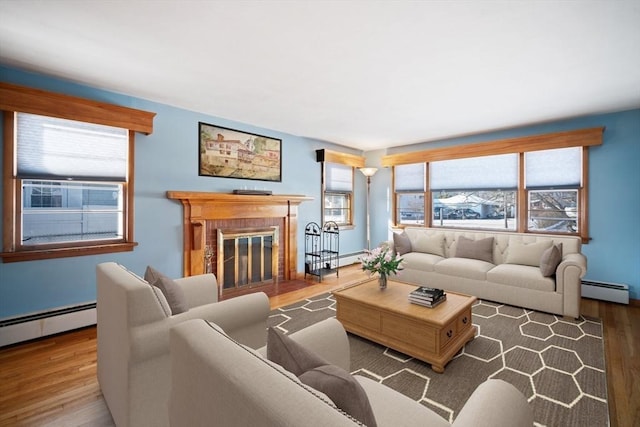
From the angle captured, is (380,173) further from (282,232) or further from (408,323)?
(408,323)

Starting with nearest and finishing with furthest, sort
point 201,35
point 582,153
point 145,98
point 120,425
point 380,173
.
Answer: point 120,425, point 201,35, point 145,98, point 582,153, point 380,173

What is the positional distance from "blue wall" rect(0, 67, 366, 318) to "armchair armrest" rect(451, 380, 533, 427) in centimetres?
355

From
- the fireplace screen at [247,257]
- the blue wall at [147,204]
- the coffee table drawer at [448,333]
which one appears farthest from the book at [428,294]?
the blue wall at [147,204]

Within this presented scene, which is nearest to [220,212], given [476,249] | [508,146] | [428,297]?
[428,297]

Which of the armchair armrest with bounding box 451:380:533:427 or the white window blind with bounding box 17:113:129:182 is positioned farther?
the white window blind with bounding box 17:113:129:182

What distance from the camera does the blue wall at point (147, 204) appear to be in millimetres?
2756

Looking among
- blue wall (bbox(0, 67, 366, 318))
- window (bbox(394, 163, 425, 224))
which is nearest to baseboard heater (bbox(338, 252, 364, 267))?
window (bbox(394, 163, 425, 224))

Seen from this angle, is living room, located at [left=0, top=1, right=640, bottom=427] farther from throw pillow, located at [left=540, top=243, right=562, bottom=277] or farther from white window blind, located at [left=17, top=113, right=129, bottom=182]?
throw pillow, located at [left=540, top=243, right=562, bottom=277]

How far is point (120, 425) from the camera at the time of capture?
1.61 metres

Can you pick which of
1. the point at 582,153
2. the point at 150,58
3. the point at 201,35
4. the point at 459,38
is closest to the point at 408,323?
the point at 459,38

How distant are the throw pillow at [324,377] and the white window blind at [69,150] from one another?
314 centimetres

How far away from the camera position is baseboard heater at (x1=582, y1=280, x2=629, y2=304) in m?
3.80

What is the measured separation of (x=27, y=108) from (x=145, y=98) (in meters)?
1.06

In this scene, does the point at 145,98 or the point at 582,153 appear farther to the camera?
the point at 582,153
